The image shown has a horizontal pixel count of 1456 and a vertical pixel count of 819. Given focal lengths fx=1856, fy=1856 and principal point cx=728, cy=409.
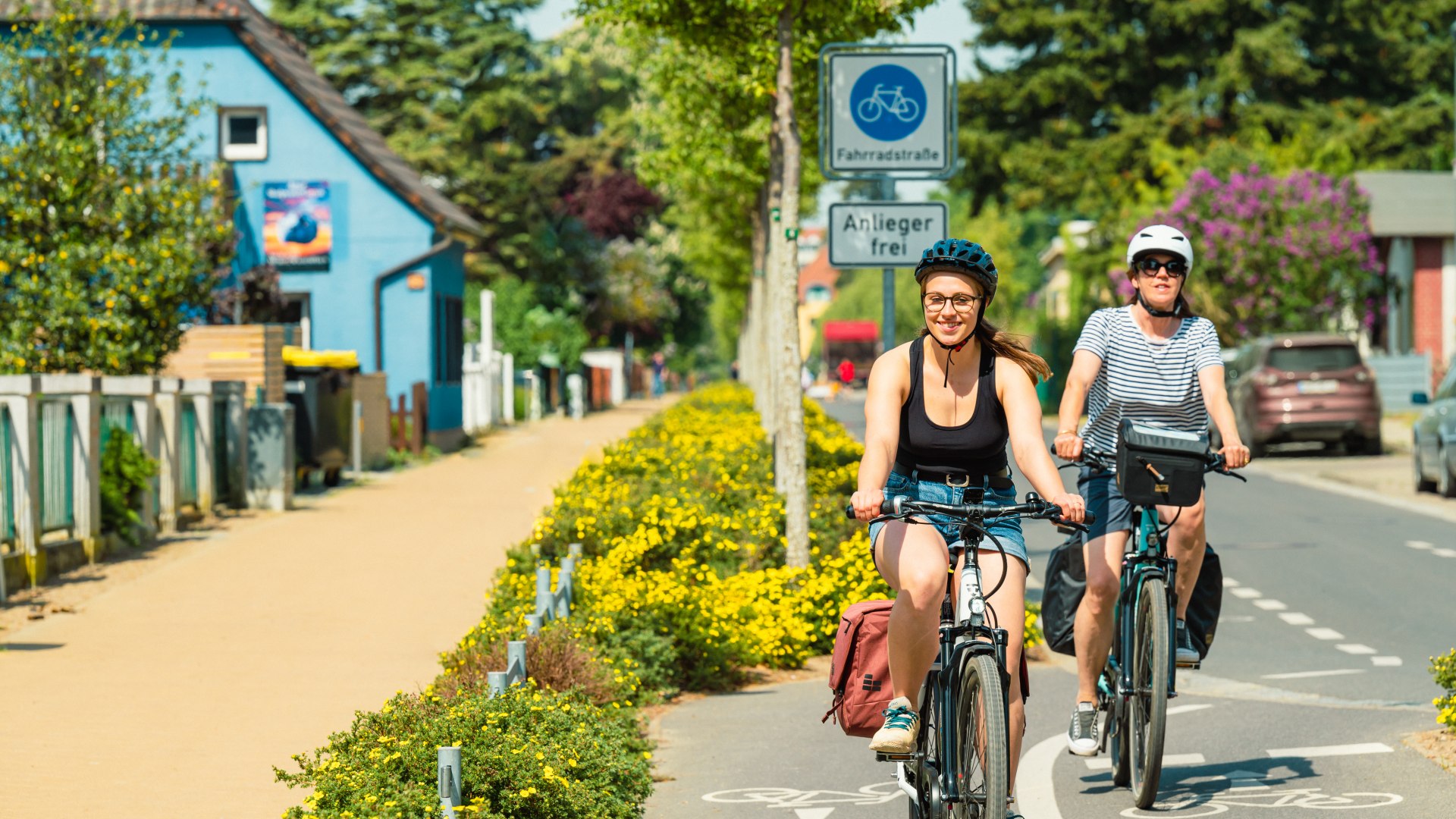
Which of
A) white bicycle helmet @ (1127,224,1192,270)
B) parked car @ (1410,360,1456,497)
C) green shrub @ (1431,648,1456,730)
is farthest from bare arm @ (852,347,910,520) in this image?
parked car @ (1410,360,1456,497)

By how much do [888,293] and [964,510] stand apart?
656 centimetres

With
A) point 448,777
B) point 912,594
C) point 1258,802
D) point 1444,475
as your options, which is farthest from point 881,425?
point 1444,475

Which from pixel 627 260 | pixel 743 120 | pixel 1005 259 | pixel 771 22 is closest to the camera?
pixel 771 22

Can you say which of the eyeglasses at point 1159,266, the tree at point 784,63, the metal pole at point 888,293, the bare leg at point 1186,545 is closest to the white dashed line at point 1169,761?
the bare leg at point 1186,545

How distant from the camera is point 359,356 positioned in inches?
1236

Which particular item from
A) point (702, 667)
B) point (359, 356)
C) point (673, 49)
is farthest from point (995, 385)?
point (359, 356)

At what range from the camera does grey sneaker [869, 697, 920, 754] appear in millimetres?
5098

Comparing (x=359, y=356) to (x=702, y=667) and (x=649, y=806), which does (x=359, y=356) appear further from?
(x=649, y=806)

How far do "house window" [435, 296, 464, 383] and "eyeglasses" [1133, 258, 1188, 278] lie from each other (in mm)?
25911

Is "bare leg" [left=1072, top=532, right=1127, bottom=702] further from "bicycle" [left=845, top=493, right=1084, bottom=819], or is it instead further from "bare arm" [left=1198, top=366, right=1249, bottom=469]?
"bicycle" [left=845, top=493, right=1084, bottom=819]

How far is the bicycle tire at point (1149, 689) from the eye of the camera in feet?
20.3

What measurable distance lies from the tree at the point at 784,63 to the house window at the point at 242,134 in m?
15.7

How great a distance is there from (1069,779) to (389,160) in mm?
27790

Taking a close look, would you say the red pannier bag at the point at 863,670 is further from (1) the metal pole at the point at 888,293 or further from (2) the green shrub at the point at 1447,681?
(1) the metal pole at the point at 888,293
